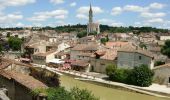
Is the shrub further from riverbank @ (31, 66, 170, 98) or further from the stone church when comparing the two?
the stone church

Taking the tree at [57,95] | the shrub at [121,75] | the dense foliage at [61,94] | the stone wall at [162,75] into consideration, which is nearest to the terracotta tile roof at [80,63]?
the shrub at [121,75]

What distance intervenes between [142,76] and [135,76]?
90 cm

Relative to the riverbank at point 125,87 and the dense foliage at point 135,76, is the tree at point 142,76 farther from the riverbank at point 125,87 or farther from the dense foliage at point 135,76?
the riverbank at point 125,87

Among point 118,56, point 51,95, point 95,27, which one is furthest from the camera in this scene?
point 95,27

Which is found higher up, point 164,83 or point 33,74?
point 33,74

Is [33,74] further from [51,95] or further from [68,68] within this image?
[68,68]

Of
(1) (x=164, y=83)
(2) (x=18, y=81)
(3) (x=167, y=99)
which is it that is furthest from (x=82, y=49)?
(2) (x=18, y=81)

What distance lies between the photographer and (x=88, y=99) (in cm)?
1825

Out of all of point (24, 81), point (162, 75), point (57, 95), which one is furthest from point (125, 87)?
point (57, 95)

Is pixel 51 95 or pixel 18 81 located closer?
pixel 51 95

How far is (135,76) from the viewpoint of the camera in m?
39.2

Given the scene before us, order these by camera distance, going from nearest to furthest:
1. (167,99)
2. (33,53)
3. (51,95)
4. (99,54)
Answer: (51,95), (167,99), (99,54), (33,53)

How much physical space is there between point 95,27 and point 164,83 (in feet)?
348

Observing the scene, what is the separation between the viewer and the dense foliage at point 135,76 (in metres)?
38.4
